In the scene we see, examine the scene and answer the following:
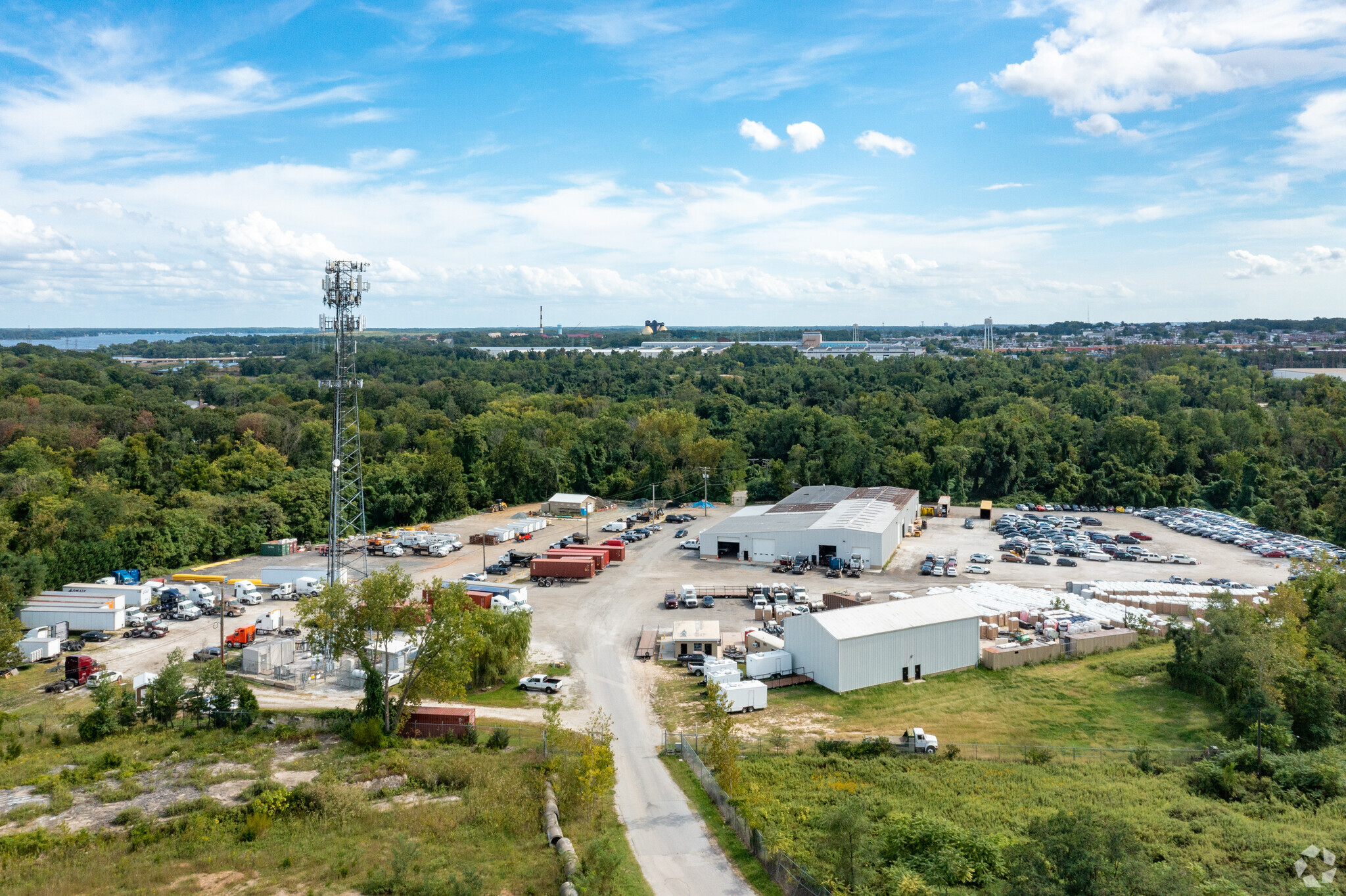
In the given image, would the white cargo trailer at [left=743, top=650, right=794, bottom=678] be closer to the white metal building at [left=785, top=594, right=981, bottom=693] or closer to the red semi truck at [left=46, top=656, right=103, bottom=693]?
the white metal building at [left=785, top=594, right=981, bottom=693]

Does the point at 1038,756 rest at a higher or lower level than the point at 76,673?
higher

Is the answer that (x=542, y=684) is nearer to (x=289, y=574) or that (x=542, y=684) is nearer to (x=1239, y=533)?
(x=289, y=574)

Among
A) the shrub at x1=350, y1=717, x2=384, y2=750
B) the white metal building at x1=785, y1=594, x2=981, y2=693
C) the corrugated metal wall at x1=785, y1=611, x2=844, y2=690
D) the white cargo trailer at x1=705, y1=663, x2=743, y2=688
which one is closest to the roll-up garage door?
the white metal building at x1=785, y1=594, x2=981, y2=693

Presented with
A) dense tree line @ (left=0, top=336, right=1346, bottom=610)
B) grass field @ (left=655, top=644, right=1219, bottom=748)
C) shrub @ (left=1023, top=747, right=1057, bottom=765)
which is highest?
dense tree line @ (left=0, top=336, right=1346, bottom=610)

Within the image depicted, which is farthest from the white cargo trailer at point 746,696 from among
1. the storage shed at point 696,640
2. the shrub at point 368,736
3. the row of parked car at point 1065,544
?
the row of parked car at point 1065,544

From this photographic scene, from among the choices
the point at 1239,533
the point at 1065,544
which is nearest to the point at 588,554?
the point at 1065,544

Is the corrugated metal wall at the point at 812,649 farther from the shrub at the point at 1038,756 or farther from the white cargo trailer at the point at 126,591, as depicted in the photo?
the white cargo trailer at the point at 126,591
